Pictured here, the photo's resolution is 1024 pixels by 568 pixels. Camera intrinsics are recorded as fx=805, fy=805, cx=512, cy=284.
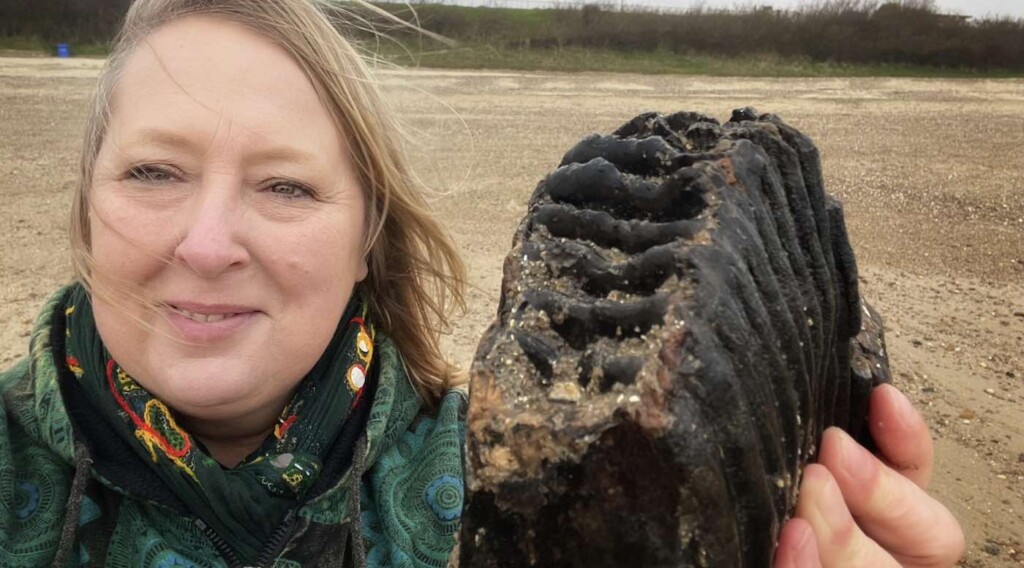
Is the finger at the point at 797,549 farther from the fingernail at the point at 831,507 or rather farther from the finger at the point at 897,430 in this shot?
the finger at the point at 897,430

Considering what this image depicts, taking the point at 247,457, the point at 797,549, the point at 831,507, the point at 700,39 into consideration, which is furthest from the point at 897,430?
the point at 700,39

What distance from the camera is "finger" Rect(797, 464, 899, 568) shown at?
1327mm

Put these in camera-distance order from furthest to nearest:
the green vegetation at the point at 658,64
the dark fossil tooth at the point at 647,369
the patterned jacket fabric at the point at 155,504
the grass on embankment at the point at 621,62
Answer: the green vegetation at the point at 658,64 → the grass on embankment at the point at 621,62 → the patterned jacket fabric at the point at 155,504 → the dark fossil tooth at the point at 647,369

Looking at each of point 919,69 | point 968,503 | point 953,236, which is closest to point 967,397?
point 968,503

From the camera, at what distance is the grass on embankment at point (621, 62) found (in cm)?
2311

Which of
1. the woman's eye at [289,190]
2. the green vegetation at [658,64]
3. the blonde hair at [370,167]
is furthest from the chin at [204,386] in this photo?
the green vegetation at [658,64]

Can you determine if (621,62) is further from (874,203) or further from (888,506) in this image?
(888,506)

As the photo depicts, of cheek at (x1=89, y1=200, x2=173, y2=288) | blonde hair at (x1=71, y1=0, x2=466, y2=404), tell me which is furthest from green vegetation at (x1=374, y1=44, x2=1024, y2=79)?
cheek at (x1=89, y1=200, x2=173, y2=288)

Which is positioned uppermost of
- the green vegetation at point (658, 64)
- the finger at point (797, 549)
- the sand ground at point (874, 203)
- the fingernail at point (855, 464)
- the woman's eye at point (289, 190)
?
the green vegetation at point (658, 64)

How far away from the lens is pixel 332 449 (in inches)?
85.0

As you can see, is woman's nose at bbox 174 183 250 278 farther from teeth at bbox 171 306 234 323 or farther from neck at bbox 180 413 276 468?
neck at bbox 180 413 276 468

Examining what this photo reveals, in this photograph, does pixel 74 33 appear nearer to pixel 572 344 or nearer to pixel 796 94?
pixel 796 94

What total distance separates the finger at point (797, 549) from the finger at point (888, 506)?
0.19m

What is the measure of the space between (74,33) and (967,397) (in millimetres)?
26444
